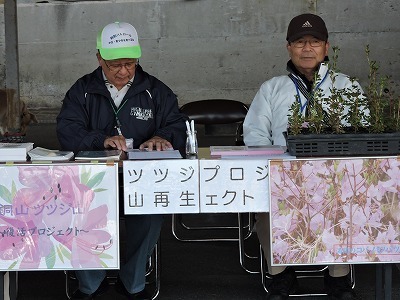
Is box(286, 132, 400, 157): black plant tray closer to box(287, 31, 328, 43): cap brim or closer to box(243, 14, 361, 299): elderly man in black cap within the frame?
box(243, 14, 361, 299): elderly man in black cap

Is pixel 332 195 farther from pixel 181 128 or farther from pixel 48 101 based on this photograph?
pixel 48 101

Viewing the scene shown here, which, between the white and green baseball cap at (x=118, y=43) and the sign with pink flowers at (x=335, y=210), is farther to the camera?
the white and green baseball cap at (x=118, y=43)

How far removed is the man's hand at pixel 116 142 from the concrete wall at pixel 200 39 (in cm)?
724

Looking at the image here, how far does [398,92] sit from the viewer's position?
11508mm

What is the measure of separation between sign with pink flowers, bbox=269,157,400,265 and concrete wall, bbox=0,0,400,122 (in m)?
7.66

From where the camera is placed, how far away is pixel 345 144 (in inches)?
155

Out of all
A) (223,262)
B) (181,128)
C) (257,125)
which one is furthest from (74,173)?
(223,262)

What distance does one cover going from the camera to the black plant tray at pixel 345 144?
3922 mm

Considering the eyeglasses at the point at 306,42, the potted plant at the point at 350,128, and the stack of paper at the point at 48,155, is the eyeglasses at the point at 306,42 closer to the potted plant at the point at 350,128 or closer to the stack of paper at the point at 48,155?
the potted plant at the point at 350,128

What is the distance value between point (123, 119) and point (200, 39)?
704 cm

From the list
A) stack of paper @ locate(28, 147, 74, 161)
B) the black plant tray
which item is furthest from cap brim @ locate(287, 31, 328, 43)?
stack of paper @ locate(28, 147, 74, 161)

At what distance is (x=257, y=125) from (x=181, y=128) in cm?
44

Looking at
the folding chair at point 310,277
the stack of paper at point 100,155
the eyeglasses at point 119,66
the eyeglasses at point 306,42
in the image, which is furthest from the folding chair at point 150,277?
the eyeglasses at point 306,42

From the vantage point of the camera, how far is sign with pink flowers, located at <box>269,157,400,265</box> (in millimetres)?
3918
